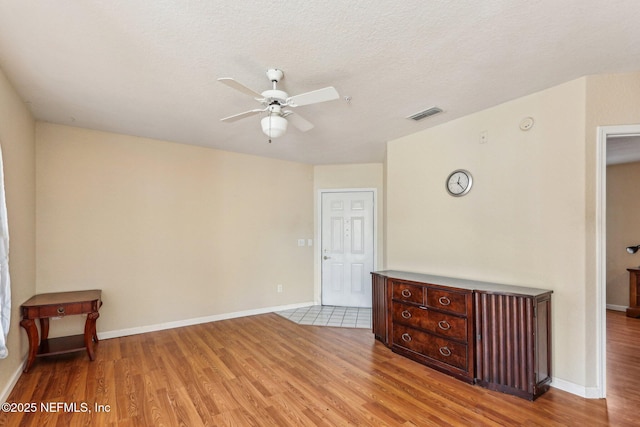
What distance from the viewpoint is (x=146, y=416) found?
2227 millimetres

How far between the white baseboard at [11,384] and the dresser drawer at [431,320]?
11.0 feet

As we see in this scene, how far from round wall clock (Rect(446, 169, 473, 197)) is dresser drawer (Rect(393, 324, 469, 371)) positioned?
1492 millimetres

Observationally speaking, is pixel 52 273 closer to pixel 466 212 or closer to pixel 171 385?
pixel 171 385

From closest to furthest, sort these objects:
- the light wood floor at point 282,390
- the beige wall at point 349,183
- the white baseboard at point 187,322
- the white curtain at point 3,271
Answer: the white curtain at point 3,271 → the light wood floor at point 282,390 → the white baseboard at point 187,322 → the beige wall at point 349,183

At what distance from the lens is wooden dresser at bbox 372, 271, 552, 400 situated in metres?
2.44

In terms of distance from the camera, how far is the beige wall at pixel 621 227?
5090mm

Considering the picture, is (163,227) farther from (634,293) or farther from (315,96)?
(634,293)

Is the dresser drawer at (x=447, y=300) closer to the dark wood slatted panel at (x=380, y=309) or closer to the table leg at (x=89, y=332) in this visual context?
the dark wood slatted panel at (x=380, y=309)

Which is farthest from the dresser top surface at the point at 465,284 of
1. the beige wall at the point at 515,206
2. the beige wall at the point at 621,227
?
the beige wall at the point at 621,227

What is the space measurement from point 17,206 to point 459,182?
424 centimetres

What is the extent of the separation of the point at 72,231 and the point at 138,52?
2.60 metres

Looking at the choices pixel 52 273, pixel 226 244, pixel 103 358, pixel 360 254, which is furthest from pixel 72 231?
pixel 360 254

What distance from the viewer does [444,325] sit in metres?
2.87

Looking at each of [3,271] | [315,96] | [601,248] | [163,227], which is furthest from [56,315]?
[601,248]
